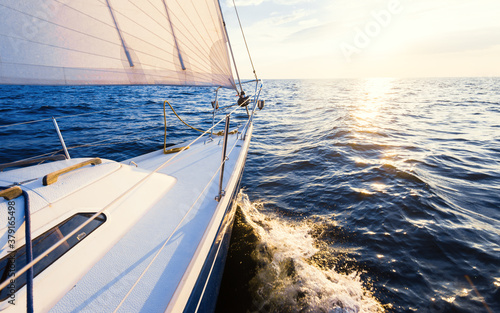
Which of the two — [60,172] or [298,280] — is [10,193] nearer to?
[60,172]

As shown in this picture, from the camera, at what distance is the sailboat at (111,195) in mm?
1308

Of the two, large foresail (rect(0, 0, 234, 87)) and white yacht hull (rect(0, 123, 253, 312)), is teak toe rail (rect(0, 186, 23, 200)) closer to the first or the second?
white yacht hull (rect(0, 123, 253, 312))

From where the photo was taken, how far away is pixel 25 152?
6.21 m

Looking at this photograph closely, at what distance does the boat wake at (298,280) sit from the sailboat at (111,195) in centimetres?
67

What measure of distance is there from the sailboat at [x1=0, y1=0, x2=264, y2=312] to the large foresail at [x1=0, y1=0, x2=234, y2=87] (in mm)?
11

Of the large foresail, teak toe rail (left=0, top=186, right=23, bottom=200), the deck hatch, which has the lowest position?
the deck hatch

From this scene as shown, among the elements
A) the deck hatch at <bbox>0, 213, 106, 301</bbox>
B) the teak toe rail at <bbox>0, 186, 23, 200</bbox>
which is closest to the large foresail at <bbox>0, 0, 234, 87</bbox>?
the teak toe rail at <bbox>0, 186, 23, 200</bbox>

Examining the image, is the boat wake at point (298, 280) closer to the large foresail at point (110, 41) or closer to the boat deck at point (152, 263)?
the boat deck at point (152, 263)

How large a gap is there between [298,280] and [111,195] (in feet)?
7.67

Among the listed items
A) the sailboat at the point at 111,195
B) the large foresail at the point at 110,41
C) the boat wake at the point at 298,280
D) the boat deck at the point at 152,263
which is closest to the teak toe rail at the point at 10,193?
the sailboat at the point at 111,195

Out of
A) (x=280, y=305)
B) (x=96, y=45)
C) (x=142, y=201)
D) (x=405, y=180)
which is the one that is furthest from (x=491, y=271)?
(x=96, y=45)

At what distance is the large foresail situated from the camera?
93.2 inches

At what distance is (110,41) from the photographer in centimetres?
292

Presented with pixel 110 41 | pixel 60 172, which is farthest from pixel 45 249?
pixel 110 41
